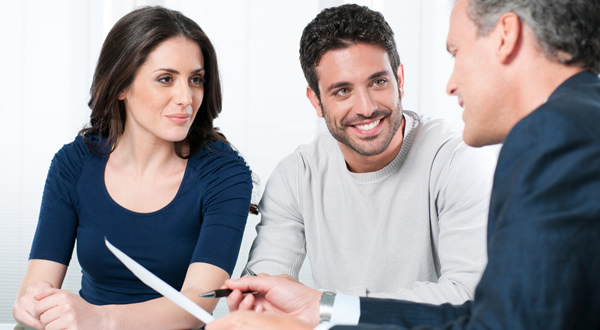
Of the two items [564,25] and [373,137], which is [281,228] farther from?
[564,25]

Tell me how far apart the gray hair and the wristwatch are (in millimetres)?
565

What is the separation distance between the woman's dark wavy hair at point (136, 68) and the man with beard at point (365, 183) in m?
0.29

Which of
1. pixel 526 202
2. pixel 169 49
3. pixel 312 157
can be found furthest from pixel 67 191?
pixel 526 202

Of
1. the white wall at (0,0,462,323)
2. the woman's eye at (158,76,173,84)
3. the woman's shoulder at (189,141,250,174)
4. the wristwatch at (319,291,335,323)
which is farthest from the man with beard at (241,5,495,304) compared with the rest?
the white wall at (0,0,462,323)

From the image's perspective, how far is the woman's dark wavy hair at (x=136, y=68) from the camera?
175 cm

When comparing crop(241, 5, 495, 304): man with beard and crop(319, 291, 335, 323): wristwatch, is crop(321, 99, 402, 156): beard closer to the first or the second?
crop(241, 5, 495, 304): man with beard

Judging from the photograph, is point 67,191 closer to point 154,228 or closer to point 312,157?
point 154,228

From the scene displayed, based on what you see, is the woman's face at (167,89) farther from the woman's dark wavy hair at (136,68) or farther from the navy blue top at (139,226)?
the navy blue top at (139,226)

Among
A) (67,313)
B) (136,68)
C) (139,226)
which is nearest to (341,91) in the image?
(136,68)

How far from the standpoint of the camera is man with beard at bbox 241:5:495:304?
1.73 metres

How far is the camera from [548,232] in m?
0.65

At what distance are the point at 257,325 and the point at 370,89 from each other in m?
1.04

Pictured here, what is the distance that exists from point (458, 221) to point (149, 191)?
894mm

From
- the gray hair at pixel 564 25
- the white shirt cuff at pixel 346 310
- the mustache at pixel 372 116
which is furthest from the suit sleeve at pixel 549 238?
the mustache at pixel 372 116
